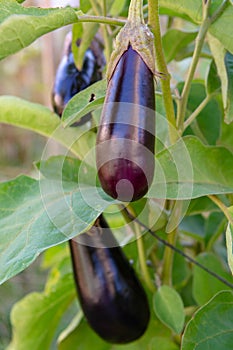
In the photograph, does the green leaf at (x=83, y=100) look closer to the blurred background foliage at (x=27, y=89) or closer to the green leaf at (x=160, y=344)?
the green leaf at (x=160, y=344)

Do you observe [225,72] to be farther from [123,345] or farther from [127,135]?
[123,345]

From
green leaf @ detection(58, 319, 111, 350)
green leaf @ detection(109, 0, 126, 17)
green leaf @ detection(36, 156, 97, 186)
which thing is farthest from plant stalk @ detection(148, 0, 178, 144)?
green leaf @ detection(58, 319, 111, 350)

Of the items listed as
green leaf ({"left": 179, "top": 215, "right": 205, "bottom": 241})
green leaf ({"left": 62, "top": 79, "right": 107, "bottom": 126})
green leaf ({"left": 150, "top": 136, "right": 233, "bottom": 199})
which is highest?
green leaf ({"left": 62, "top": 79, "right": 107, "bottom": 126})

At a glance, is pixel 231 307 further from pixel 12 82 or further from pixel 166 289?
pixel 12 82

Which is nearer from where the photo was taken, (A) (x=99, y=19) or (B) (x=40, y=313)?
(A) (x=99, y=19)

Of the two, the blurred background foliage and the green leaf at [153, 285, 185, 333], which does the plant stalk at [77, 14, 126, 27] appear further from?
the blurred background foliage

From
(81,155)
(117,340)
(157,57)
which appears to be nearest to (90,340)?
(117,340)

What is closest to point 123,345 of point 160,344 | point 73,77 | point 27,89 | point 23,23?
point 160,344
